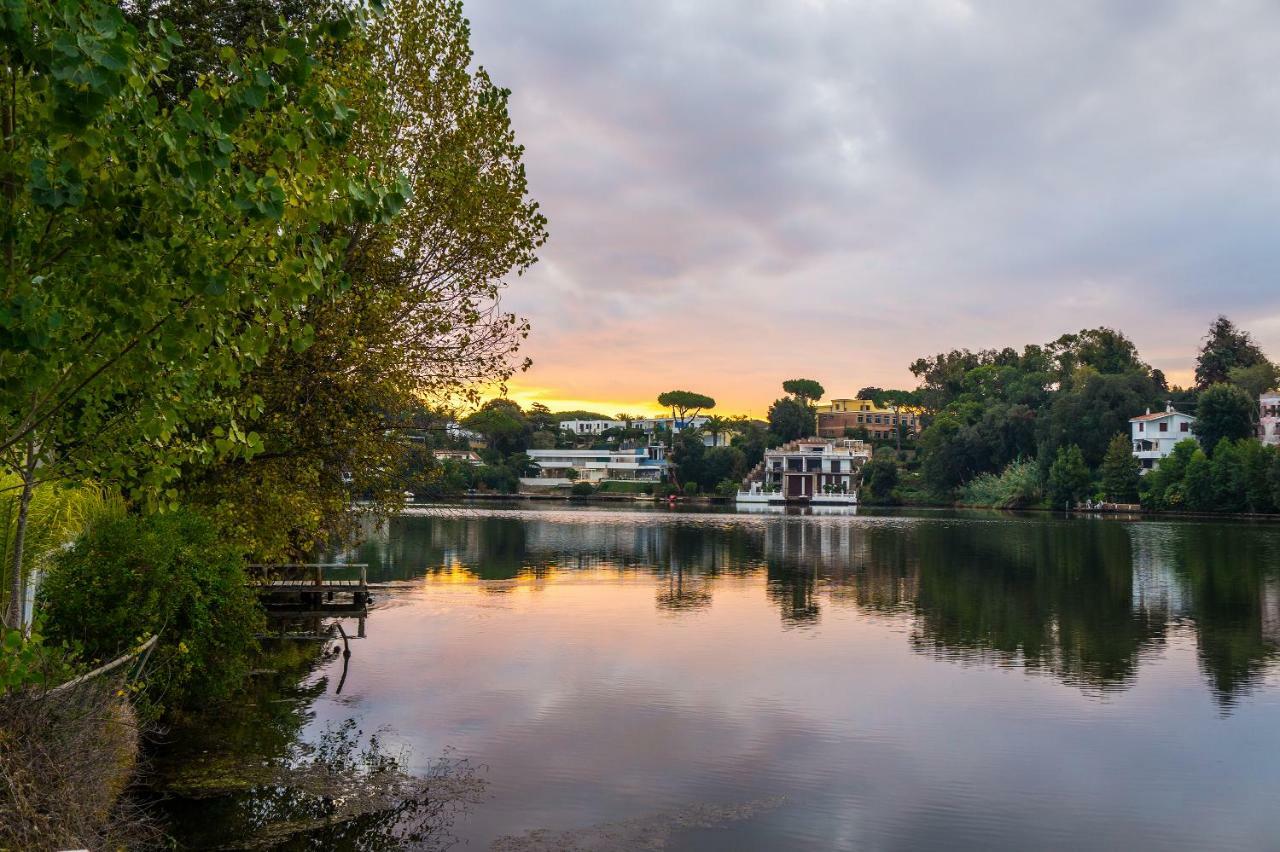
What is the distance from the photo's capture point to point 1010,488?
127125 mm

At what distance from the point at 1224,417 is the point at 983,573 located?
74644 mm

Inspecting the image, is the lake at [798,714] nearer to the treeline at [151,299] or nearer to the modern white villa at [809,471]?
the treeline at [151,299]

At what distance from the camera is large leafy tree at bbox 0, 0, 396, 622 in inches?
240

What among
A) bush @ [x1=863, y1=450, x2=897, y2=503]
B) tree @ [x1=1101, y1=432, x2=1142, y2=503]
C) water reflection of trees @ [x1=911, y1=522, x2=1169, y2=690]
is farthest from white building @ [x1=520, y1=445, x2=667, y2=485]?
water reflection of trees @ [x1=911, y1=522, x2=1169, y2=690]

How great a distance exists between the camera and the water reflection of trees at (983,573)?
3123cm

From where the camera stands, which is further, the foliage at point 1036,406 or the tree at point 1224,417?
the foliage at point 1036,406

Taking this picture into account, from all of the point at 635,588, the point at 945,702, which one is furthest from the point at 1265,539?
the point at 945,702

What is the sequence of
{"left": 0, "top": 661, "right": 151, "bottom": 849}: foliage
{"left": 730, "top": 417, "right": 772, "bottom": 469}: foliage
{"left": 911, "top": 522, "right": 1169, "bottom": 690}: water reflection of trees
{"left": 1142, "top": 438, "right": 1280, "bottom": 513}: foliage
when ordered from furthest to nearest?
{"left": 730, "top": 417, "right": 772, "bottom": 469}: foliage → {"left": 1142, "top": 438, "right": 1280, "bottom": 513}: foliage → {"left": 911, "top": 522, "right": 1169, "bottom": 690}: water reflection of trees → {"left": 0, "top": 661, "right": 151, "bottom": 849}: foliage

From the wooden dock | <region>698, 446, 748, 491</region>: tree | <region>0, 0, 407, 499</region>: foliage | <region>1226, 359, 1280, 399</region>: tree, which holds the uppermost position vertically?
<region>1226, 359, 1280, 399</region>: tree

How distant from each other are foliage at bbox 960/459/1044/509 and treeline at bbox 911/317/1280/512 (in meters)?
0.15

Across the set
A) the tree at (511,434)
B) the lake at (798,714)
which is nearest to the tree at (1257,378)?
the lake at (798,714)

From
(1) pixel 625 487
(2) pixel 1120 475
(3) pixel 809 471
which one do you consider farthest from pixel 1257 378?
(1) pixel 625 487

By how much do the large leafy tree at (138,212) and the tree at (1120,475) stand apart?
397 feet

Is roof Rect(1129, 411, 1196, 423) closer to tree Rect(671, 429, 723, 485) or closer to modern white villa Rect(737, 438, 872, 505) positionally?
modern white villa Rect(737, 438, 872, 505)
